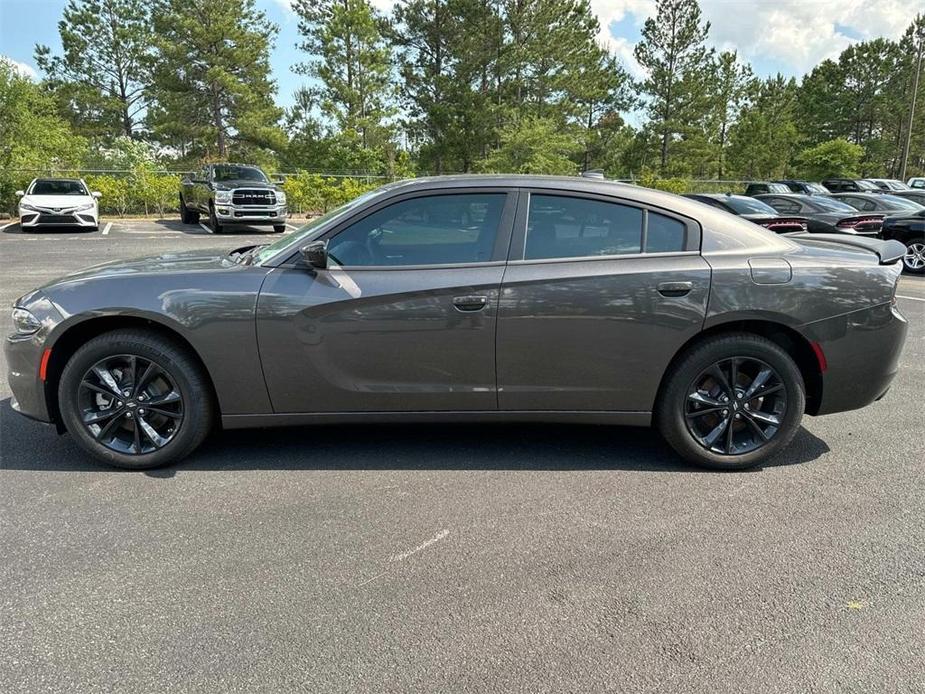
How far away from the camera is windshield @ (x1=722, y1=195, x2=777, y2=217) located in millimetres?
12973

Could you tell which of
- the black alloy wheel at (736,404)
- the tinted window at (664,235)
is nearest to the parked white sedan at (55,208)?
the tinted window at (664,235)

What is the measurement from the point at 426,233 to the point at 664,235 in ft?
4.25

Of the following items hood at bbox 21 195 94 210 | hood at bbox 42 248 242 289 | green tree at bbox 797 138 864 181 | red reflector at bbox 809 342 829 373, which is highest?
green tree at bbox 797 138 864 181

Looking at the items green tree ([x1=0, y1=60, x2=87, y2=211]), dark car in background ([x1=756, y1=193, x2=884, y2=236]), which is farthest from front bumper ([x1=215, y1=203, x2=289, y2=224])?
dark car in background ([x1=756, y1=193, x2=884, y2=236])

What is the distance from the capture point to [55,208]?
58.2 feet

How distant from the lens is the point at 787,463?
3947 millimetres

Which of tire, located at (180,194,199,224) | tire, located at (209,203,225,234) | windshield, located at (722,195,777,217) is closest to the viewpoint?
windshield, located at (722,195,777,217)

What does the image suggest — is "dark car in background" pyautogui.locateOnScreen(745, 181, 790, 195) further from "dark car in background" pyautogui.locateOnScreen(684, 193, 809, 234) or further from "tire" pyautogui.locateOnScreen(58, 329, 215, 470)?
"tire" pyautogui.locateOnScreen(58, 329, 215, 470)

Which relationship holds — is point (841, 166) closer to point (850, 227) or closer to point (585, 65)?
point (585, 65)

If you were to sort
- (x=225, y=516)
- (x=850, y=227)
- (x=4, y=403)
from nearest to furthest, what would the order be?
(x=225, y=516)
(x=4, y=403)
(x=850, y=227)

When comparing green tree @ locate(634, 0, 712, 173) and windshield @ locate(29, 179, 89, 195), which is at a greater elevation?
green tree @ locate(634, 0, 712, 173)

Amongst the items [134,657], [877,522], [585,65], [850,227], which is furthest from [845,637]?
[585,65]

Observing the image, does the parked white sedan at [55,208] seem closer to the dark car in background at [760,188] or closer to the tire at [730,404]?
the tire at [730,404]

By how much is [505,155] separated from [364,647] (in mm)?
33700
